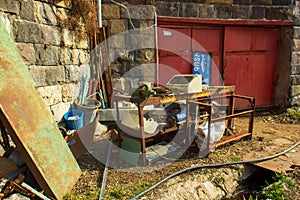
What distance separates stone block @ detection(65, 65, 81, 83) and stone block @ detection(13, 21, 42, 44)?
0.80 meters

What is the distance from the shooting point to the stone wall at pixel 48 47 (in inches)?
126

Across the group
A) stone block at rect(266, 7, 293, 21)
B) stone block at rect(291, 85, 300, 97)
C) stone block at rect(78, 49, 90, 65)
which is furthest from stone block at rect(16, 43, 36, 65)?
stone block at rect(291, 85, 300, 97)

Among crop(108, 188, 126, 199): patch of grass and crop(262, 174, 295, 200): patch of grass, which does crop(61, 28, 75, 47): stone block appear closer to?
crop(108, 188, 126, 199): patch of grass

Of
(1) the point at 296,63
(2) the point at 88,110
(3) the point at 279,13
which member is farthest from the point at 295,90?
(2) the point at 88,110

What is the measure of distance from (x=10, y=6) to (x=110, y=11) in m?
2.09

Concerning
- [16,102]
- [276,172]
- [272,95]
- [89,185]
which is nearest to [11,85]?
[16,102]

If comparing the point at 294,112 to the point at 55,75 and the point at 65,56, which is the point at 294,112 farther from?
the point at 55,75

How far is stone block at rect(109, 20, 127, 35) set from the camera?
4793 mm

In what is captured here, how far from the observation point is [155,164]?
11.6 ft

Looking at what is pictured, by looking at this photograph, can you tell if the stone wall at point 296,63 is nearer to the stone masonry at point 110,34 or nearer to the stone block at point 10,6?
the stone masonry at point 110,34

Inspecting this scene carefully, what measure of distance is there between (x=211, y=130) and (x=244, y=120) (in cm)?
270

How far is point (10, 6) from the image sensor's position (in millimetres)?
3047

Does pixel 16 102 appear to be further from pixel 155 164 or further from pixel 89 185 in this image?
pixel 155 164

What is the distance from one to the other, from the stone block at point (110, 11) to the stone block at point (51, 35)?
115 cm
